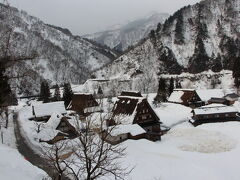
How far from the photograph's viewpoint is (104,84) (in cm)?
13550

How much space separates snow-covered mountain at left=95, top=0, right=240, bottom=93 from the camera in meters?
165

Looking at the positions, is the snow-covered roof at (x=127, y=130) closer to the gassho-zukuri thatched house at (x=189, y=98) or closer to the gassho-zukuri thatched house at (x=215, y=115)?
the gassho-zukuri thatched house at (x=215, y=115)

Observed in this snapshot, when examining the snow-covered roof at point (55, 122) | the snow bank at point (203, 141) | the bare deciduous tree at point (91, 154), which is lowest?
the snow bank at point (203, 141)

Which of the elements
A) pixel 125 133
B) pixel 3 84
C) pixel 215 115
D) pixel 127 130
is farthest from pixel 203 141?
pixel 3 84

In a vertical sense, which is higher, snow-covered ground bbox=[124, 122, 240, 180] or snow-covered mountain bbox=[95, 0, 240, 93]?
snow-covered mountain bbox=[95, 0, 240, 93]

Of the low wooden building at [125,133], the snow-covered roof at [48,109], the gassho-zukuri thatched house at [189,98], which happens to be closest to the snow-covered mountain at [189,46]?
the gassho-zukuri thatched house at [189,98]

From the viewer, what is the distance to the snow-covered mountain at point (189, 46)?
6491 inches

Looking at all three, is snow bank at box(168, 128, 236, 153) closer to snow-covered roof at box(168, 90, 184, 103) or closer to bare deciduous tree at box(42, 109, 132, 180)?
bare deciduous tree at box(42, 109, 132, 180)

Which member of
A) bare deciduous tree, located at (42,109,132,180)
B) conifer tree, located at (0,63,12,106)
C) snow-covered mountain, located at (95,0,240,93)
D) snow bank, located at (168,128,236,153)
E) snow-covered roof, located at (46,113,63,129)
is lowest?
snow bank, located at (168,128,236,153)

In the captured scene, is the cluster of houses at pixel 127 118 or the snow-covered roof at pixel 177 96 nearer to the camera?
the cluster of houses at pixel 127 118

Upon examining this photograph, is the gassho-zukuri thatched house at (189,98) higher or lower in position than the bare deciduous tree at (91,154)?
lower

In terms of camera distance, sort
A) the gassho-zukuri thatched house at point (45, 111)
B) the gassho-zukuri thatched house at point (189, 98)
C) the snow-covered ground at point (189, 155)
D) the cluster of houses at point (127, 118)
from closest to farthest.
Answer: the snow-covered ground at point (189, 155)
the cluster of houses at point (127, 118)
the gassho-zukuri thatched house at point (45, 111)
the gassho-zukuri thatched house at point (189, 98)

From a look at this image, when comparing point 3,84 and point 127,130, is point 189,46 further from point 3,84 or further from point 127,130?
point 3,84

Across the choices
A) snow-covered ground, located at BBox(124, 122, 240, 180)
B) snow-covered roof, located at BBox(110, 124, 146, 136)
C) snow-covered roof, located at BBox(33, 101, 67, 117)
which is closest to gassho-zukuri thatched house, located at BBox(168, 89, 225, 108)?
snow-covered ground, located at BBox(124, 122, 240, 180)
